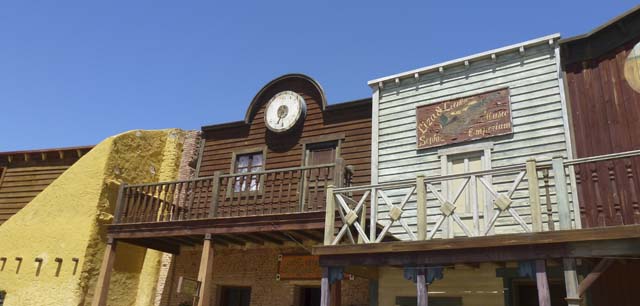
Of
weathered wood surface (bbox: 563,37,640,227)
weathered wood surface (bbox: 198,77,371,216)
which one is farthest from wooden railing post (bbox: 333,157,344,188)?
weathered wood surface (bbox: 563,37,640,227)

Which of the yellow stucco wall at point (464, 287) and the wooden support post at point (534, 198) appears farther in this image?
the yellow stucco wall at point (464, 287)

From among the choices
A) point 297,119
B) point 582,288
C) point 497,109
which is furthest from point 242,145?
point 582,288

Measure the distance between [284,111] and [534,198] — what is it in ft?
27.4

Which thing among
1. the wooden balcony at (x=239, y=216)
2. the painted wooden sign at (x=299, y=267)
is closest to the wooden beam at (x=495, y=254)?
the wooden balcony at (x=239, y=216)

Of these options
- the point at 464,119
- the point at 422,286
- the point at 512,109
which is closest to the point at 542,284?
the point at 422,286

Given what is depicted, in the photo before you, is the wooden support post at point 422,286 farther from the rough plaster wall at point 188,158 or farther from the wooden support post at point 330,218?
the rough plaster wall at point 188,158

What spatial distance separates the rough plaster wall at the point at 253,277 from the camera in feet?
37.9

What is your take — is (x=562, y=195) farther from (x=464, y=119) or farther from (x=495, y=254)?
(x=464, y=119)

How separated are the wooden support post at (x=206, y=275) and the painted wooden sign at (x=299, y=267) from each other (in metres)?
2.32

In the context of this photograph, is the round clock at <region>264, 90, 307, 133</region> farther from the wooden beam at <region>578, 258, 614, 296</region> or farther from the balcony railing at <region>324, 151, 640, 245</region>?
the wooden beam at <region>578, 258, 614, 296</region>

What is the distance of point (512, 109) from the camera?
10.1m

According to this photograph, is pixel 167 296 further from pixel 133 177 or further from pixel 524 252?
pixel 524 252

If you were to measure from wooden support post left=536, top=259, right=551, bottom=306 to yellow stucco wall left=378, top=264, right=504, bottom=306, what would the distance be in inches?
104

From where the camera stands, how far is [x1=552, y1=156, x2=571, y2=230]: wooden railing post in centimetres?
626
